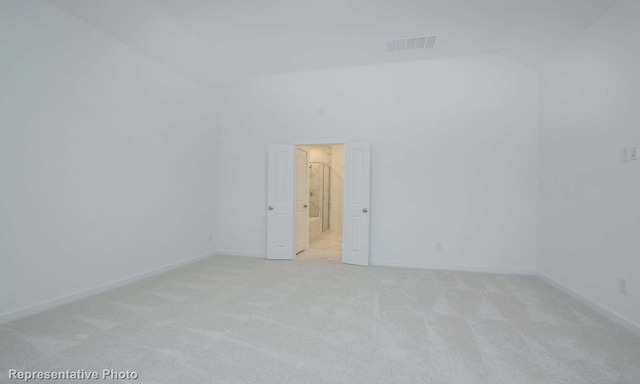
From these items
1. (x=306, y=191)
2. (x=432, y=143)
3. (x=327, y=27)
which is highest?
(x=327, y=27)

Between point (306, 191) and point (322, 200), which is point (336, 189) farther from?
point (306, 191)

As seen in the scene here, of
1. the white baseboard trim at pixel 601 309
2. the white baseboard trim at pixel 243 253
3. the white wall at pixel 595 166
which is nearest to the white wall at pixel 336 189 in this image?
the white baseboard trim at pixel 243 253

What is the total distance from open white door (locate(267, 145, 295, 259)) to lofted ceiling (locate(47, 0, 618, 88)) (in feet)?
4.78

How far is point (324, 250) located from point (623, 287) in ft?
13.1

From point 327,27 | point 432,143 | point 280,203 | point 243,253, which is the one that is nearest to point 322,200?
point 280,203

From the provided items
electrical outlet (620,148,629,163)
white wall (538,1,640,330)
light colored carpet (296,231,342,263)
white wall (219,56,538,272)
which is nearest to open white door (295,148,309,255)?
light colored carpet (296,231,342,263)

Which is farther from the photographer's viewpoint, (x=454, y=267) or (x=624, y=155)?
(x=454, y=267)

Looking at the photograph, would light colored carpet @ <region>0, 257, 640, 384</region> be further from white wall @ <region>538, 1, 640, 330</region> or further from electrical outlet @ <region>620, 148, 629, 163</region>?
electrical outlet @ <region>620, 148, 629, 163</region>

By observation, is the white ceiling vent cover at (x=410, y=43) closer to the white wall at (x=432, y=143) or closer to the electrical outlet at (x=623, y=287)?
the white wall at (x=432, y=143)

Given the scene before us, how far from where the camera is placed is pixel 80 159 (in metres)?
2.90

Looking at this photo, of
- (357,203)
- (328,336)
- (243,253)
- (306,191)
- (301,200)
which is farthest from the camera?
(306,191)

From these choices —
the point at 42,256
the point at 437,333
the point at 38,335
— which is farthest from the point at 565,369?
the point at 42,256

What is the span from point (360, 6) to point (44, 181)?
348 centimetres

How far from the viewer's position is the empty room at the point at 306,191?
6.73 feet
